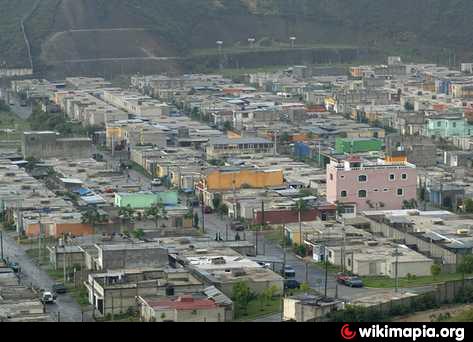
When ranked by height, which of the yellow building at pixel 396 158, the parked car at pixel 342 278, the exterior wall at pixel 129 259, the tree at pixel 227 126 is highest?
the yellow building at pixel 396 158

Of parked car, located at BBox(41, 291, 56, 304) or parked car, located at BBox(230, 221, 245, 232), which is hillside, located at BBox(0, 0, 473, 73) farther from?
parked car, located at BBox(41, 291, 56, 304)

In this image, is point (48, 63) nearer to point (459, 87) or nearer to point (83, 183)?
point (459, 87)

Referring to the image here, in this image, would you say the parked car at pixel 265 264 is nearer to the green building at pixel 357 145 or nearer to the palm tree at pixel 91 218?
the palm tree at pixel 91 218

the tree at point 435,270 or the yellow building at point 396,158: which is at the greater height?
the yellow building at point 396,158

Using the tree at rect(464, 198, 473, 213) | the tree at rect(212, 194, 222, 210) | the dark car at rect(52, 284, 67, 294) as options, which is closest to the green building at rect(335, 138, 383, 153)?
the tree at rect(212, 194, 222, 210)

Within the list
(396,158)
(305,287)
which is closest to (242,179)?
(396,158)

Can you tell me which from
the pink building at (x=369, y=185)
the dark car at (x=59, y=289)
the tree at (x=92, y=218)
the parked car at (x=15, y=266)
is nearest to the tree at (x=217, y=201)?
the pink building at (x=369, y=185)

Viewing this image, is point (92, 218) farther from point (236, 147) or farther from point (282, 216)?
point (236, 147)
